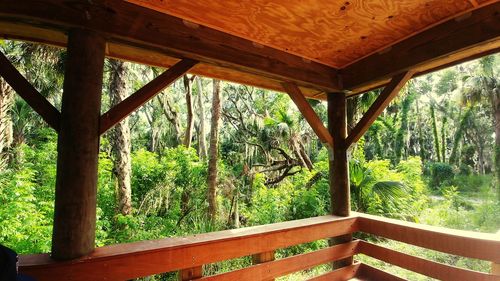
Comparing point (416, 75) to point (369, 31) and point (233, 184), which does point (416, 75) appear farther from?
point (233, 184)

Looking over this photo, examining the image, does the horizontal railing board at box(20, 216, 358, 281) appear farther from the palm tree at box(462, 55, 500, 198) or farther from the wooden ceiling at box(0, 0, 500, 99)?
the palm tree at box(462, 55, 500, 198)

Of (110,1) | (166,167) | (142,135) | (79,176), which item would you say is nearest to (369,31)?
(110,1)

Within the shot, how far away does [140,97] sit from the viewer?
6.79 ft

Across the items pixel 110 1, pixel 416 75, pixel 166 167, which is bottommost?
pixel 166 167

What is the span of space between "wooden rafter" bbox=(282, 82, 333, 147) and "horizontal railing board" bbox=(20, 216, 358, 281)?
1.13 metres

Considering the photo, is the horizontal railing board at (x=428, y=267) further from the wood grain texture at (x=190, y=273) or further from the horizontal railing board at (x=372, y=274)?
the wood grain texture at (x=190, y=273)

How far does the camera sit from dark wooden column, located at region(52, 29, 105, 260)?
1.71 m

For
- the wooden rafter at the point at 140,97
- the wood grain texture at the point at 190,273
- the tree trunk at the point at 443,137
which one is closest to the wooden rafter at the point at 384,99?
the wooden rafter at the point at 140,97

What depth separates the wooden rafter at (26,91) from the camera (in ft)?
5.72

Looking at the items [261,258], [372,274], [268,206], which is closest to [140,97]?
[261,258]

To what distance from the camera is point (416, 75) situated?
9.84ft

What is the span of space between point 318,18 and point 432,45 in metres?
1.15

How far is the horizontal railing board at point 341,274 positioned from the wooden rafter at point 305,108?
152 centimetres

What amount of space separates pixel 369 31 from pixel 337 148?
1473mm
